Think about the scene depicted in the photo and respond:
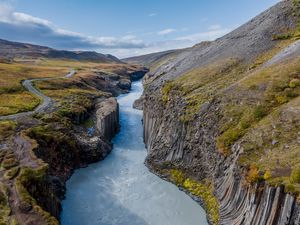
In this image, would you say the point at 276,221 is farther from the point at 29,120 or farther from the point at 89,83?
the point at 89,83

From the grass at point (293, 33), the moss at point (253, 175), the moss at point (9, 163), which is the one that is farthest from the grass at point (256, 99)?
the moss at point (9, 163)

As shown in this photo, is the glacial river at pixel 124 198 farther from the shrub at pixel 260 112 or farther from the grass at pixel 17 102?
the grass at pixel 17 102

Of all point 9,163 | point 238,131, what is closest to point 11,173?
point 9,163

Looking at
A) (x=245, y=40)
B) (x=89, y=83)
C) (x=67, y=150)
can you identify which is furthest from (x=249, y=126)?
(x=89, y=83)

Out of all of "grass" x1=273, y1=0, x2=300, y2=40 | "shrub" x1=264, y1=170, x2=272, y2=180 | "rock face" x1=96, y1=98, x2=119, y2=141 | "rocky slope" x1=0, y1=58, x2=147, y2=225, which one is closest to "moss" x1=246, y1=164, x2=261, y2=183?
"shrub" x1=264, y1=170, x2=272, y2=180

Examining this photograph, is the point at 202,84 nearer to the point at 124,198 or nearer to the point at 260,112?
the point at 260,112

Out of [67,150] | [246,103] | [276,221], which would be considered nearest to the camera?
[276,221]
